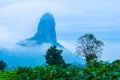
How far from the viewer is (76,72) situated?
1212cm

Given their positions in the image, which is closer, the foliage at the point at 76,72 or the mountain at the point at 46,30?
the foliage at the point at 76,72

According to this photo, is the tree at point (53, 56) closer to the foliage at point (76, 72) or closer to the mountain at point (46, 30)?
the foliage at point (76, 72)

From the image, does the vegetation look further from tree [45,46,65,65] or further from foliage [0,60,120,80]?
tree [45,46,65,65]

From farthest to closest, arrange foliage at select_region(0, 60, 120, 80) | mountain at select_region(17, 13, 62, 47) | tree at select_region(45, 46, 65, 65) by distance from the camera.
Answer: mountain at select_region(17, 13, 62, 47) < tree at select_region(45, 46, 65, 65) < foliage at select_region(0, 60, 120, 80)

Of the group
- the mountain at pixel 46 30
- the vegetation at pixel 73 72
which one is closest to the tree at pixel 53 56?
the vegetation at pixel 73 72

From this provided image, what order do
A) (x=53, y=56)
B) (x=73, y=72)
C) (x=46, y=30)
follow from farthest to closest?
1. (x=46, y=30)
2. (x=53, y=56)
3. (x=73, y=72)

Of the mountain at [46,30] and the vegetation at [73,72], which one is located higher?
the mountain at [46,30]

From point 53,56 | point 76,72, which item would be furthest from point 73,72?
point 53,56

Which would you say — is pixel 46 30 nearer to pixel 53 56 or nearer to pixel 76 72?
pixel 53 56

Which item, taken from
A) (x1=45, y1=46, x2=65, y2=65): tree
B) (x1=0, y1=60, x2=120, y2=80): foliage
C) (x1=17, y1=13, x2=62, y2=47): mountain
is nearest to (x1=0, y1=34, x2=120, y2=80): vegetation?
(x1=0, y1=60, x2=120, y2=80): foliage

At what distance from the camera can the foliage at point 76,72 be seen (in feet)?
37.5

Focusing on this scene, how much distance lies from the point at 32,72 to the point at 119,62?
2.50 meters

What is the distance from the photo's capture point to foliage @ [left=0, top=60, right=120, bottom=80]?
1143 cm

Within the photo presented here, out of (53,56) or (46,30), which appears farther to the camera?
(46,30)
